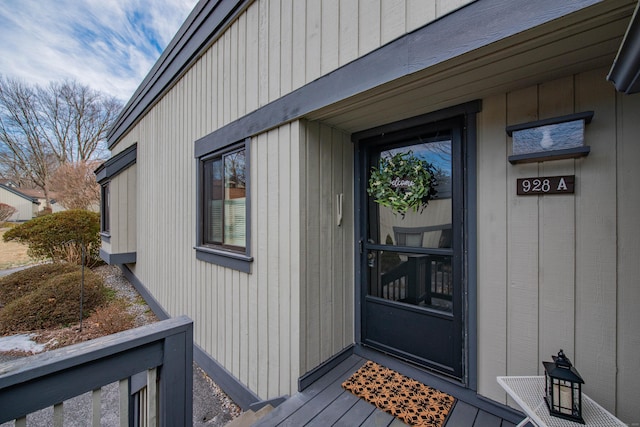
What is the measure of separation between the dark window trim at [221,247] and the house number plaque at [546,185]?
84.2 inches

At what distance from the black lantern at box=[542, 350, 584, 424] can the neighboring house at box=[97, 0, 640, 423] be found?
1.06ft

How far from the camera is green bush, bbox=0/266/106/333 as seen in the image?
12.9ft

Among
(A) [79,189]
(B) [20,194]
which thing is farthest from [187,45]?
(B) [20,194]

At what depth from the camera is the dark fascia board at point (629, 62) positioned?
764 millimetres

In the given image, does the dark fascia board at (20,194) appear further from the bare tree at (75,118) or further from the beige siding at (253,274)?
the beige siding at (253,274)

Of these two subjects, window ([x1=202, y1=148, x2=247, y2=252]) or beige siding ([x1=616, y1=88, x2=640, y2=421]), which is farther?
window ([x1=202, y1=148, x2=247, y2=252])

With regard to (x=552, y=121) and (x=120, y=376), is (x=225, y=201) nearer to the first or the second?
(x=120, y=376)

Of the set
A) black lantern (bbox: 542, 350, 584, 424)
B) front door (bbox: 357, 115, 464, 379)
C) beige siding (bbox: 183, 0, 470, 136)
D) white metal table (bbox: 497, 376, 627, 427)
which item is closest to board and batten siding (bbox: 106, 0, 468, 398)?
beige siding (bbox: 183, 0, 470, 136)

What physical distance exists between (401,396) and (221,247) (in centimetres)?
227

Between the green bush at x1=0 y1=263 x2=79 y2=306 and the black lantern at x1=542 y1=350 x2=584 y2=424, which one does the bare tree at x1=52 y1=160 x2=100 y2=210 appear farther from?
the black lantern at x1=542 y1=350 x2=584 y2=424

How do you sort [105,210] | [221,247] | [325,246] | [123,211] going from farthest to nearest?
[105,210] → [123,211] → [221,247] → [325,246]

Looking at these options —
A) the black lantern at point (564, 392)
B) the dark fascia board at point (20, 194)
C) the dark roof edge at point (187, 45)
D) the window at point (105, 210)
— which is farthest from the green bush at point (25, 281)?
the dark fascia board at point (20, 194)

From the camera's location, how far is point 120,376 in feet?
3.64

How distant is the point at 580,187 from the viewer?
1436 mm
